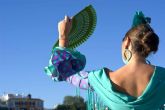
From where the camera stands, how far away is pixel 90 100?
475 cm

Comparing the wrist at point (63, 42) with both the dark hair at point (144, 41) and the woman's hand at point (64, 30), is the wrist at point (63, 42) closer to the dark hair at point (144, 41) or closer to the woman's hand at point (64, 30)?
the woman's hand at point (64, 30)

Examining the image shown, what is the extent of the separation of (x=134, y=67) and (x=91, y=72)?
0.66 feet

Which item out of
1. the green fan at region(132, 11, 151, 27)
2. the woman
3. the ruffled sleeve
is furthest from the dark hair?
the ruffled sleeve

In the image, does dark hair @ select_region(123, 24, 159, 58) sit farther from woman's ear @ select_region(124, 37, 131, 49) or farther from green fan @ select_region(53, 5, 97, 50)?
green fan @ select_region(53, 5, 97, 50)

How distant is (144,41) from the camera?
2.15 meters

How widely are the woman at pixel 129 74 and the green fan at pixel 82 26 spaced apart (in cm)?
16

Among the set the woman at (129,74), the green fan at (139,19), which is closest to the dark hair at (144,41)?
the woman at (129,74)

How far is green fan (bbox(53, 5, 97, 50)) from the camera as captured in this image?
2.43 metres

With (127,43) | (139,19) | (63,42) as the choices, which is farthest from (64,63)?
(139,19)

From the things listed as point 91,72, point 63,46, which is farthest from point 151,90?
point 63,46

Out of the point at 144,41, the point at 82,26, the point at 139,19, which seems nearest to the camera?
the point at 144,41

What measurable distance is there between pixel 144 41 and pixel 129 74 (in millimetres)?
159

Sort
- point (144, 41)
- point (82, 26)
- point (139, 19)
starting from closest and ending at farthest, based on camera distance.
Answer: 1. point (144, 41)
2. point (139, 19)
3. point (82, 26)

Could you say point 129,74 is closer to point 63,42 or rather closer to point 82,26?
point 63,42
